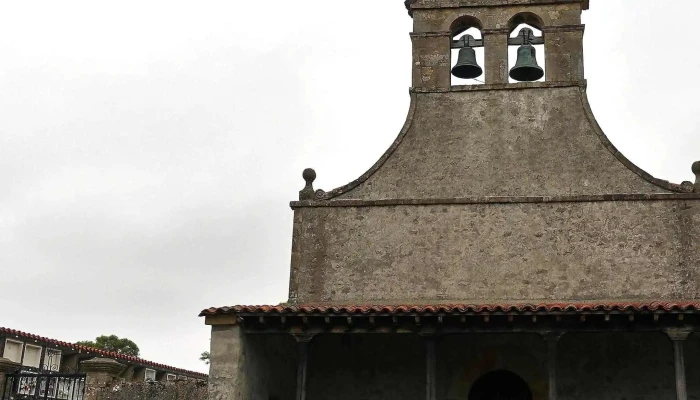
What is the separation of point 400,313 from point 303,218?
3749mm

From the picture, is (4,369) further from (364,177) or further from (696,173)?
(696,173)

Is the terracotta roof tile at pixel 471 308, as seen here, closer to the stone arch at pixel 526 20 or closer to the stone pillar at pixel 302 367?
the stone pillar at pixel 302 367

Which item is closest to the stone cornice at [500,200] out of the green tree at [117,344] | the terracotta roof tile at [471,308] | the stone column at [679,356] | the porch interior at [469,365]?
the porch interior at [469,365]

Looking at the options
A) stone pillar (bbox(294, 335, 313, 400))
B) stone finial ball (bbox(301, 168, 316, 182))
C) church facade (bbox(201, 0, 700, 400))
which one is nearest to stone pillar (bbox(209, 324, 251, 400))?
church facade (bbox(201, 0, 700, 400))

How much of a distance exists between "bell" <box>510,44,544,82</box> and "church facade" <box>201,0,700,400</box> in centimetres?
3

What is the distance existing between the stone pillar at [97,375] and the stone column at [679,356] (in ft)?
29.8

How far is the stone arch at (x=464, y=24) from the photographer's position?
16.7m

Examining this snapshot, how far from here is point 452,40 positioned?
16.8 m

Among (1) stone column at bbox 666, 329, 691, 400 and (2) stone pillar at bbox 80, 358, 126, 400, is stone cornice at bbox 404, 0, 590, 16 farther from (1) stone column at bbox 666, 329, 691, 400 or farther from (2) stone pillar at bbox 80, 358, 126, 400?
(2) stone pillar at bbox 80, 358, 126, 400

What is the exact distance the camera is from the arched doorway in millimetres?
14203

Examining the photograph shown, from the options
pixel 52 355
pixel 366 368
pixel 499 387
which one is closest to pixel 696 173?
pixel 499 387

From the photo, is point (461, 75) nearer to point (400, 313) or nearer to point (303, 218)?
point (303, 218)

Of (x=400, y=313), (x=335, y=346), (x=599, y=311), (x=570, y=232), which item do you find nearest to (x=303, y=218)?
(x=335, y=346)

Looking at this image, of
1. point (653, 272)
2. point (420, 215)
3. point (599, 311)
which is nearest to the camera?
point (599, 311)
